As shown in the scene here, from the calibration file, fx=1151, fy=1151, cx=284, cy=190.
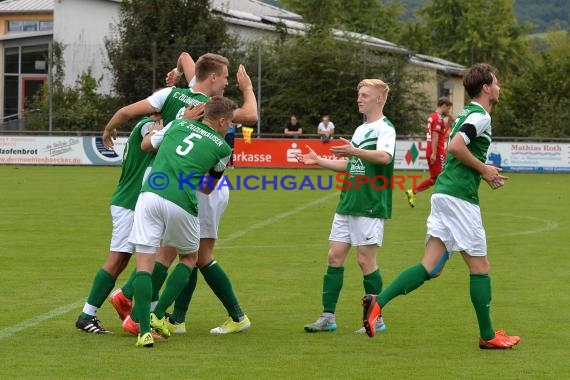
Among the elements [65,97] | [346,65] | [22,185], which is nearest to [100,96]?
[65,97]

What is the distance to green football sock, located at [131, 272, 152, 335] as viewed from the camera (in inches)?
305

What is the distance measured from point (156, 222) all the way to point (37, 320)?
5.30ft

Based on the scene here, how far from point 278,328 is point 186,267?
985 mm

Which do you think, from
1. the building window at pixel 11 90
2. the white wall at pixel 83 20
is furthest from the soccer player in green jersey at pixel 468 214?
the building window at pixel 11 90

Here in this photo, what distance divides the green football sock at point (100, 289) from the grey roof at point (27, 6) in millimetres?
48245

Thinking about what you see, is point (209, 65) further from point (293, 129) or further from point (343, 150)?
point (293, 129)

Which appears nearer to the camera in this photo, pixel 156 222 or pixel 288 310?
pixel 156 222

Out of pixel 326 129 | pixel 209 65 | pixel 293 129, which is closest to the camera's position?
pixel 209 65

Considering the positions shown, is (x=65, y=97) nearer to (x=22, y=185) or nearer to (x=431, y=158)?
(x=22, y=185)

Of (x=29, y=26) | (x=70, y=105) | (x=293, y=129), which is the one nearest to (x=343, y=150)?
(x=293, y=129)

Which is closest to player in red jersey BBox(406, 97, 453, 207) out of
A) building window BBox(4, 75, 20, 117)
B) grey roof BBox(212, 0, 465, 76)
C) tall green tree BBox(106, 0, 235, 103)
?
tall green tree BBox(106, 0, 235, 103)

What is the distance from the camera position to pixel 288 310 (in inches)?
376

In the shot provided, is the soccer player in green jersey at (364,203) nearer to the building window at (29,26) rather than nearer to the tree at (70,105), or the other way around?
the tree at (70,105)

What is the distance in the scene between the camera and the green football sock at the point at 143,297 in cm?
774
